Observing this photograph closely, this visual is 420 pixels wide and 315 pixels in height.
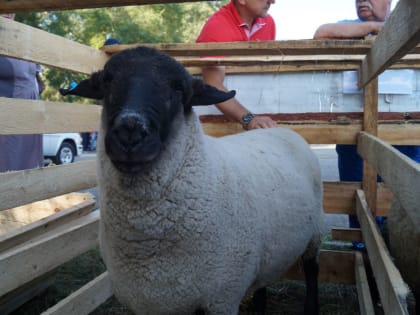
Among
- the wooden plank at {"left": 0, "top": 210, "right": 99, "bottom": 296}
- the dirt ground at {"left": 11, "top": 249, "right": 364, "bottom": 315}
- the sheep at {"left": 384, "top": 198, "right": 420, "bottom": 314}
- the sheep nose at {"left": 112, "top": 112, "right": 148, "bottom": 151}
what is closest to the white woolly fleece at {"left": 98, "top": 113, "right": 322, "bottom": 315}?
the sheep nose at {"left": 112, "top": 112, "right": 148, "bottom": 151}

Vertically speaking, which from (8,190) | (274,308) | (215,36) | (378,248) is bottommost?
(274,308)

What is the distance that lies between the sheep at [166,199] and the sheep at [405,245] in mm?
893

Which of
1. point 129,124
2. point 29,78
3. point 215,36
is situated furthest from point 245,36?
point 129,124

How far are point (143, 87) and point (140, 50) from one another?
0.27 m

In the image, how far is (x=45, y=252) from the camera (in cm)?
261

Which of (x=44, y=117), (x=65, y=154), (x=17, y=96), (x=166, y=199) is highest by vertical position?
(x=17, y=96)

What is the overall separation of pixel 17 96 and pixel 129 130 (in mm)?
2843

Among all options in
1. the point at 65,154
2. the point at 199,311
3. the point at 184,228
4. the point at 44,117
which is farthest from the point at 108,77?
the point at 65,154

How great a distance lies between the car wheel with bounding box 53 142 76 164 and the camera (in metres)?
15.9

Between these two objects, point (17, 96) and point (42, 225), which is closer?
point (42, 225)

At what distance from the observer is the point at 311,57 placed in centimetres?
362

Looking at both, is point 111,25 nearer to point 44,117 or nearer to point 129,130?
point 44,117

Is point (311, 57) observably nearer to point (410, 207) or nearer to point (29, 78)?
point (410, 207)

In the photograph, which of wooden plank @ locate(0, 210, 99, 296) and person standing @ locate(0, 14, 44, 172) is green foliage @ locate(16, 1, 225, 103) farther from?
wooden plank @ locate(0, 210, 99, 296)
